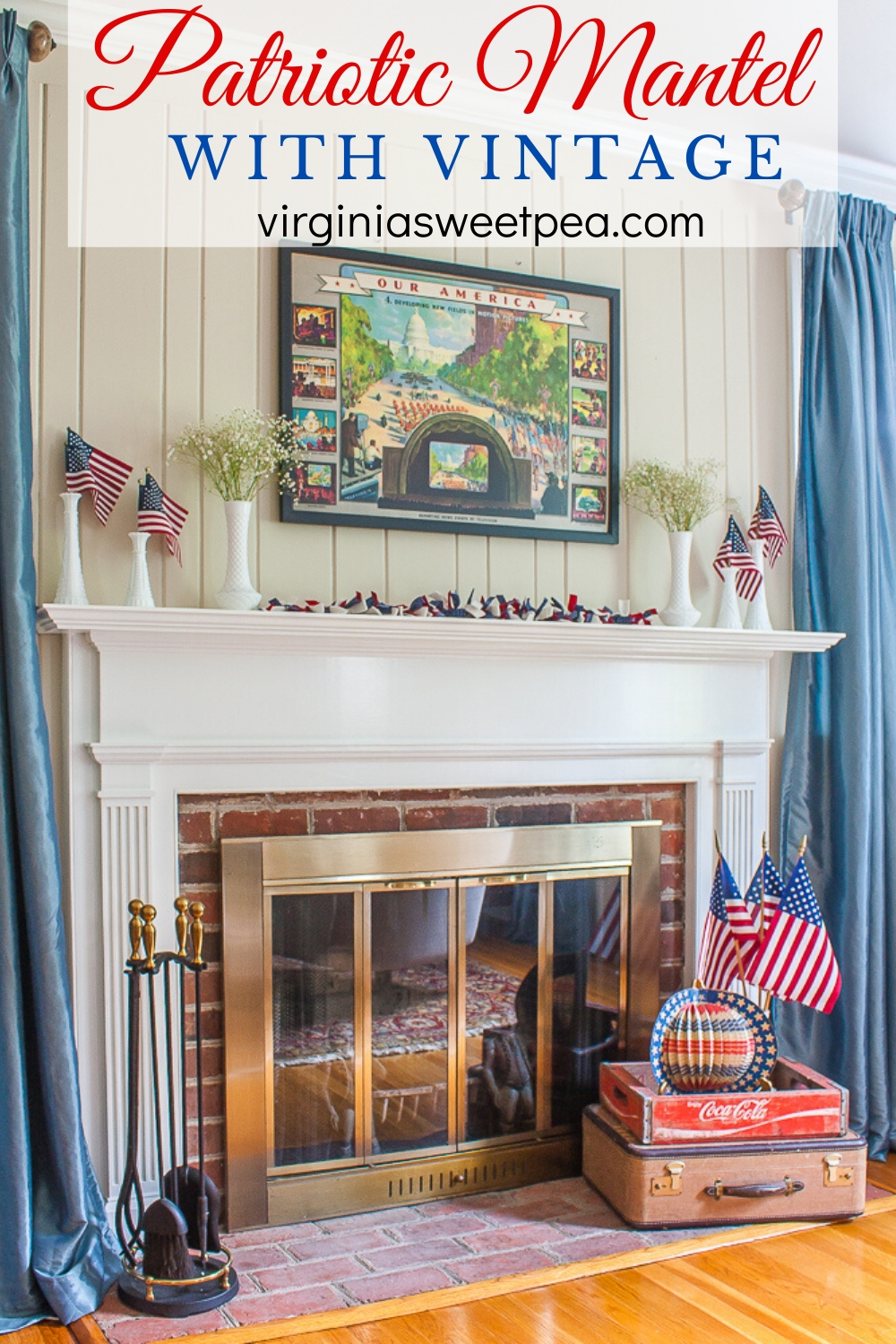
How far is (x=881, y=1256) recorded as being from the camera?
2.38 metres

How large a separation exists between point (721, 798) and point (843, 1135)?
2.71 ft

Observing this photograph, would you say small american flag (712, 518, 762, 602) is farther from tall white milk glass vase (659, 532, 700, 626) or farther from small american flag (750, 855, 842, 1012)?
small american flag (750, 855, 842, 1012)

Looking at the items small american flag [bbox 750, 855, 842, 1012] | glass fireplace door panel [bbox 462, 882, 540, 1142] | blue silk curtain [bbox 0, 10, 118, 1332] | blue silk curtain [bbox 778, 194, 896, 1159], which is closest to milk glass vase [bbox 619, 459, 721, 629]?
blue silk curtain [bbox 778, 194, 896, 1159]

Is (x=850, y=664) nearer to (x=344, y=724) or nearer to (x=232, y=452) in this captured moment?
(x=344, y=724)

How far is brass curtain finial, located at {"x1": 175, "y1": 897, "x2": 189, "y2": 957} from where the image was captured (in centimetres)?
225

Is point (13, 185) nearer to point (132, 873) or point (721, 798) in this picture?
point (132, 873)

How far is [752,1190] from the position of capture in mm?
2475

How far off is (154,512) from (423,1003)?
4.19 feet

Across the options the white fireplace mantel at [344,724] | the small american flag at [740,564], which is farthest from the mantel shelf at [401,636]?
the small american flag at [740,564]

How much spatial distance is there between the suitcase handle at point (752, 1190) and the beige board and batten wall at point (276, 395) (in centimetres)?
116

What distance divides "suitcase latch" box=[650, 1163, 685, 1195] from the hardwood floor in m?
0.13

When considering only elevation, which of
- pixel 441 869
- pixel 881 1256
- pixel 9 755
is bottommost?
pixel 881 1256

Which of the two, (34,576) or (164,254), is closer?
(34,576)

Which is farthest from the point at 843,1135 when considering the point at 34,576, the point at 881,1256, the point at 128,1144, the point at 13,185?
the point at 13,185
